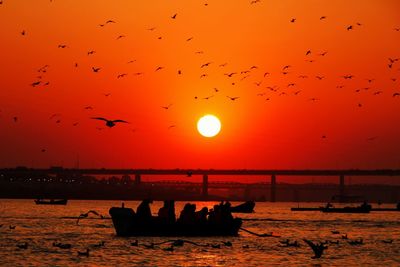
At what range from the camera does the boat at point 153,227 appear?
61375 mm

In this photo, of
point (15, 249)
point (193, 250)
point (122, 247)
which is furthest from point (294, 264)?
point (15, 249)

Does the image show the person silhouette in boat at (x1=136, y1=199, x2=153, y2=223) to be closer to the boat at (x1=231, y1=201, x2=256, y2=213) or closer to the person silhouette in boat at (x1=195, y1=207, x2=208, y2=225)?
the person silhouette in boat at (x1=195, y1=207, x2=208, y2=225)

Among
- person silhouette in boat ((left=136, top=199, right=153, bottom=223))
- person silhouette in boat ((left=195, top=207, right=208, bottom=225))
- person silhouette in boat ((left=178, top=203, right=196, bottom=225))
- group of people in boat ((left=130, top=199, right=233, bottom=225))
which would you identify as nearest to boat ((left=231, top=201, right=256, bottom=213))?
group of people in boat ((left=130, top=199, right=233, bottom=225))

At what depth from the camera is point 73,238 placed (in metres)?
67.0

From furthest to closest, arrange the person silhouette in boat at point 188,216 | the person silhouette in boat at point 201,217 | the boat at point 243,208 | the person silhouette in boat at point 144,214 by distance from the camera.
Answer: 1. the boat at point 243,208
2. the person silhouette in boat at point 201,217
3. the person silhouette in boat at point 188,216
4. the person silhouette in boat at point 144,214

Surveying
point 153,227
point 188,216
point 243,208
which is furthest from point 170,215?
point 243,208

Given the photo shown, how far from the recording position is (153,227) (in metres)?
61.7

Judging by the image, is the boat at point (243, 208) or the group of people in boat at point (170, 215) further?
the boat at point (243, 208)

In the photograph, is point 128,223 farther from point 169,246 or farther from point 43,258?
point 43,258

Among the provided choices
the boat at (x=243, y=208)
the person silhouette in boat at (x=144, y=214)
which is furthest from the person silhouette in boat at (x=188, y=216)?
the boat at (x=243, y=208)

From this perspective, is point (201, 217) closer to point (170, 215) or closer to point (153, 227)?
point (170, 215)

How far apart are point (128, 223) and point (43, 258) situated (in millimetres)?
12813

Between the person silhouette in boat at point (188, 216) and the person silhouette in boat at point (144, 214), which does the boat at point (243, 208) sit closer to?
the person silhouette in boat at point (188, 216)

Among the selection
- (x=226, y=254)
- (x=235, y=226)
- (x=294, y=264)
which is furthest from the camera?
(x=235, y=226)
